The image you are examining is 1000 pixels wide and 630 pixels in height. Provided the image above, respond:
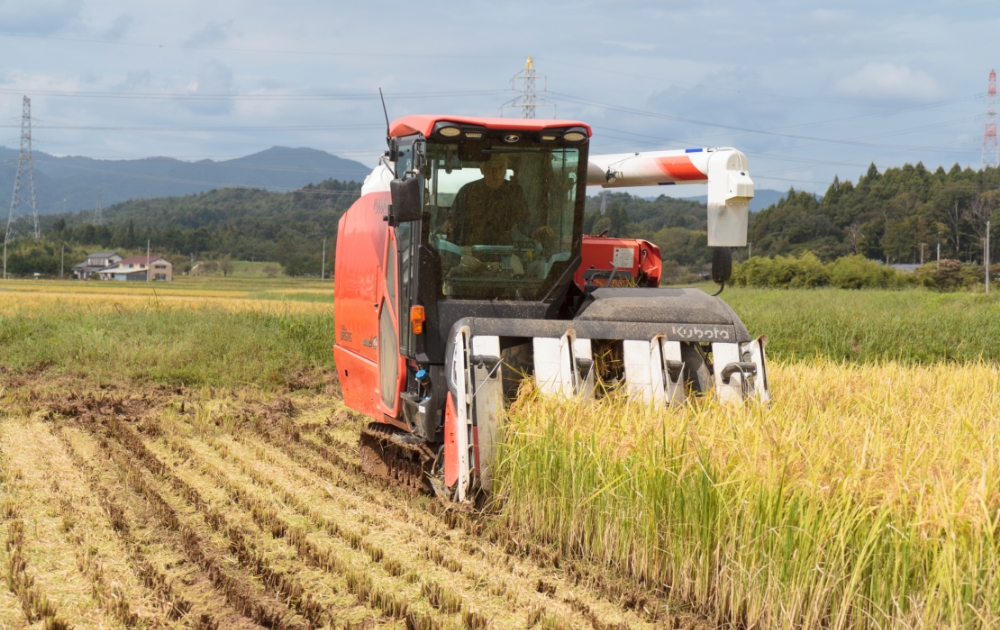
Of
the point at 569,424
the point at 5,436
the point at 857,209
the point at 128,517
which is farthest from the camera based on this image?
the point at 857,209

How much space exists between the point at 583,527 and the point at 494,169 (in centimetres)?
264

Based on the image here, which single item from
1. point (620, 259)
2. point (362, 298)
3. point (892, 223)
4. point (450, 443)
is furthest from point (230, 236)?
point (450, 443)

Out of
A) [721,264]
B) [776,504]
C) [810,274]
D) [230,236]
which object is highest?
[230,236]

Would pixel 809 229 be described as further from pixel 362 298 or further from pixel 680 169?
pixel 362 298

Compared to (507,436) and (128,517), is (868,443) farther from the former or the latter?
(128,517)

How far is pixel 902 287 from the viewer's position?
150ft

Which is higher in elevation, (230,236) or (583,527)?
(230,236)

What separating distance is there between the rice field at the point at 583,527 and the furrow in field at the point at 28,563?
0.05ft

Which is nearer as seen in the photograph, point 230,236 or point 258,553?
point 258,553

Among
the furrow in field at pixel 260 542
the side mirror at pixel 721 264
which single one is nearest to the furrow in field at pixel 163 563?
the furrow in field at pixel 260 542

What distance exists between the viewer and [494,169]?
631cm

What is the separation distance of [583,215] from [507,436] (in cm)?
190

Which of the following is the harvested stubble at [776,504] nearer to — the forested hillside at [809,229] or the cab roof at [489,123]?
the cab roof at [489,123]

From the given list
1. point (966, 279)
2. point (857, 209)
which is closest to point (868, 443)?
point (966, 279)
